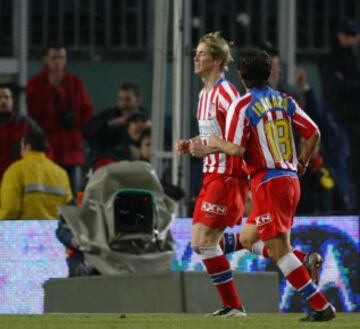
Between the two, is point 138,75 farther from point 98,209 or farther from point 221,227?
point 221,227

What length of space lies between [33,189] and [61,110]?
3.95 ft

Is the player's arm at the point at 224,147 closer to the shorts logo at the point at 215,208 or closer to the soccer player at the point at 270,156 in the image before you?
the soccer player at the point at 270,156

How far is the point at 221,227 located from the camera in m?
10.3

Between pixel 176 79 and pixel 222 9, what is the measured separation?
1.30m

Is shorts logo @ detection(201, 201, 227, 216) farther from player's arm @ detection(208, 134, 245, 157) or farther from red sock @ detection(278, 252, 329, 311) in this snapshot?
red sock @ detection(278, 252, 329, 311)

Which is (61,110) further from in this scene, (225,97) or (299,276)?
(299,276)

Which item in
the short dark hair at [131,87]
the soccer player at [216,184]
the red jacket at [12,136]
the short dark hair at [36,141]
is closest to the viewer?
the soccer player at [216,184]

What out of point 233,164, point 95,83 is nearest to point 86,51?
point 95,83

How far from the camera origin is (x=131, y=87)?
13.9m

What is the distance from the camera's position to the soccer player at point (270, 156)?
9.38 metres

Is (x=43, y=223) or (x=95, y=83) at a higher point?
(x=95, y=83)

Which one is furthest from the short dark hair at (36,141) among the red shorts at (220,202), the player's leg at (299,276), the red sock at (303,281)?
the red sock at (303,281)

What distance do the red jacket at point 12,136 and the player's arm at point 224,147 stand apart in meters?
4.16

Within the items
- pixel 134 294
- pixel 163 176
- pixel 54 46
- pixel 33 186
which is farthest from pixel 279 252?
pixel 54 46
